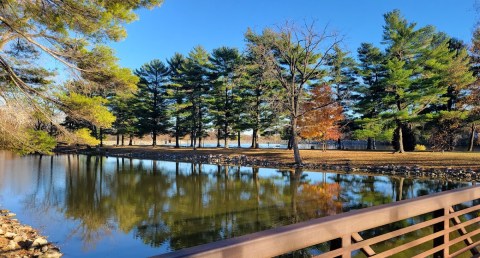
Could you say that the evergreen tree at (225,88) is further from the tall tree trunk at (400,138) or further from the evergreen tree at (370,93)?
the tall tree trunk at (400,138)

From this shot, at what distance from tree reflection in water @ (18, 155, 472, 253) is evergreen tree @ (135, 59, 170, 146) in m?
24.4

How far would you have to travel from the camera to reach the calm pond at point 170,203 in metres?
8.04

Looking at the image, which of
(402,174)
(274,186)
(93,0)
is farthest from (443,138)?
(93,0)

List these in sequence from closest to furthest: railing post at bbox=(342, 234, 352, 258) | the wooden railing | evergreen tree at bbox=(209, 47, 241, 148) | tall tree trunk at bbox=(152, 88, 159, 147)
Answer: the wooden railing, railing post at bbox=(342, 234, 352, 258), evergreen tree at bbox=(209, 47, 241, 148), tall tree trunk at bbox=(152, 88, 159, 147)

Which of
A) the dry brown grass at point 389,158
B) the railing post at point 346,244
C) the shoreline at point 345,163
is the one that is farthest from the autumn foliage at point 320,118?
the railing post at point 346,244

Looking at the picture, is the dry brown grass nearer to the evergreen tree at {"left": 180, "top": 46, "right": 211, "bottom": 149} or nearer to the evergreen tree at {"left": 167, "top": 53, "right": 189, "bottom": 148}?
the evergreen tree at {"left": 180, "top": 46, "right": 211, "bottom": 149}

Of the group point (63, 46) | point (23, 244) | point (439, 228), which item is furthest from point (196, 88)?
point (439, 228)

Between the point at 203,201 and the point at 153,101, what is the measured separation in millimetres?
33806

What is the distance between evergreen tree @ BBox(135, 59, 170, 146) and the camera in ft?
142

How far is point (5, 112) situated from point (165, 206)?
5.41 meters

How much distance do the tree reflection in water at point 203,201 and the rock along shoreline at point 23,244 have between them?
36.2 inches

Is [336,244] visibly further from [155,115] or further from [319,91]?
[155,115]

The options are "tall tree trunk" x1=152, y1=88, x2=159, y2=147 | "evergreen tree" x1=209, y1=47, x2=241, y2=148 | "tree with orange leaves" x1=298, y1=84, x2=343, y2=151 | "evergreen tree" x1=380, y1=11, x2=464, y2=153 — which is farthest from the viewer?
"tall tree trunk" x1=152, y1=88, x2=159, y2=147

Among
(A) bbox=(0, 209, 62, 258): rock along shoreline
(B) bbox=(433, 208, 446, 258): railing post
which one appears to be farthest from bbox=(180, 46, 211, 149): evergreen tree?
(B) bbox=(433, 208, 446, 258): railing post
